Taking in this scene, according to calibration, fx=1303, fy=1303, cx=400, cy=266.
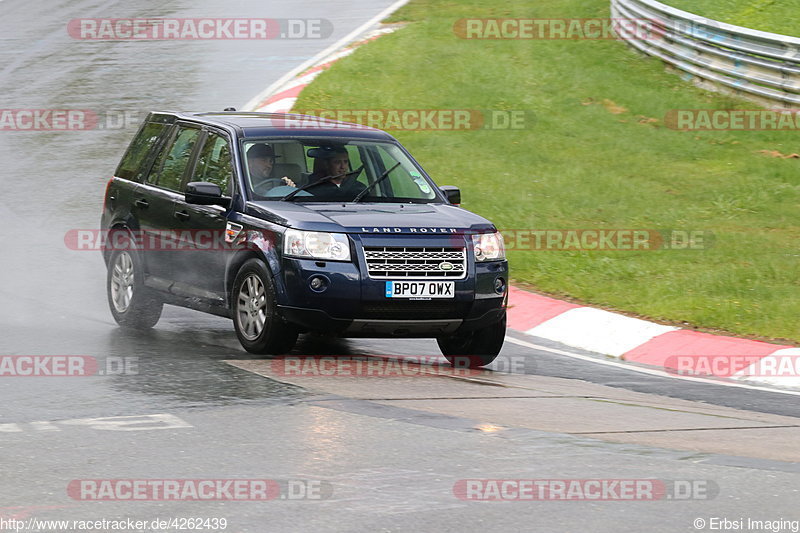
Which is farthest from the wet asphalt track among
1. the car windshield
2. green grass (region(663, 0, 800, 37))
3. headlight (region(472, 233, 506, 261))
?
green grass (region(663, 0, 800, 37))

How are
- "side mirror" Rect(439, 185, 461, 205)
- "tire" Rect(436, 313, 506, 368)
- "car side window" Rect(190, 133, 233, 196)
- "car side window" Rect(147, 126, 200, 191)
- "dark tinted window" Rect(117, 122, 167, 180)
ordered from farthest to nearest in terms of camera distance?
"dark tinted window" Rect(117, 122, 167, 180) → "car side window" Rect(147, 126, 200, 191) → "side mirror" Rect(439, 185, 461, 205) → "car side window" Rect(190, 133, 233, 196) → "tire" Rect(436, 313, 506, 368)

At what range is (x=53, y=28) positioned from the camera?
28.8m

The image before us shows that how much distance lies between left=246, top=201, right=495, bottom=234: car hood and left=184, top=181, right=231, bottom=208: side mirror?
0.99ft

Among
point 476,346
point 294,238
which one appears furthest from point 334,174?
point 476,346

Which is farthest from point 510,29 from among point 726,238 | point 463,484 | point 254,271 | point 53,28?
point 463,484

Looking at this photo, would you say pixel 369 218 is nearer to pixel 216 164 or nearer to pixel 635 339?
pixel 216 164

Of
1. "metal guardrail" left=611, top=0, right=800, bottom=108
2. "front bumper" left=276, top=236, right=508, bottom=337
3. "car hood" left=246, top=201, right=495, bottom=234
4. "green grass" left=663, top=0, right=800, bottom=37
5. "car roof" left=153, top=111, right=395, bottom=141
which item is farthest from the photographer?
"green grass" left=663, top=0, right=800, bottom=37

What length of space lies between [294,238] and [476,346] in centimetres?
175

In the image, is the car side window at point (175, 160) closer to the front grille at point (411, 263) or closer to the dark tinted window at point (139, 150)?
the dark tinted window at point (139, 150)

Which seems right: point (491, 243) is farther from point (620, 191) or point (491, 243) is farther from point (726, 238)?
point (620, 191)

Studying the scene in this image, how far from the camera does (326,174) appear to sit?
10289 millimetres

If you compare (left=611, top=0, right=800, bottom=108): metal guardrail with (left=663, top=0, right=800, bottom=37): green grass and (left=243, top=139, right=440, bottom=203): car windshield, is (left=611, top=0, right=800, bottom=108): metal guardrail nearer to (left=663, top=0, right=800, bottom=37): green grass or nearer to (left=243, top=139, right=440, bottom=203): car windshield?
(left=663, top=0, right=800, bottom=37): green grass

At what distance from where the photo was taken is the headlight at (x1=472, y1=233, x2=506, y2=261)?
961cm

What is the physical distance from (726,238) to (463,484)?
30.2ft
